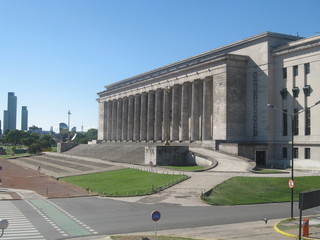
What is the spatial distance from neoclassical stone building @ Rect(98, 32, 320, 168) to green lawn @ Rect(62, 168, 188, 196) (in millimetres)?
20502

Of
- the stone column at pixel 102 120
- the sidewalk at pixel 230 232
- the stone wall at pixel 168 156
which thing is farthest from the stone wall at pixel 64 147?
the sidewalk at pixel 230 232

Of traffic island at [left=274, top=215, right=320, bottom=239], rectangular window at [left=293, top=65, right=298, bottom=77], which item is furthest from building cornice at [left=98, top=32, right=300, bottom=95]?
traffic island at [left=274, top=215, right=320, bottom=239]

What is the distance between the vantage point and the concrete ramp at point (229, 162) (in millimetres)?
56528

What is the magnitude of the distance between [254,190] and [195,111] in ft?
147

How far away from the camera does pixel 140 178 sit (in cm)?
5253

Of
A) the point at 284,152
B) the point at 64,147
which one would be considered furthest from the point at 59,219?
the point at 64,147

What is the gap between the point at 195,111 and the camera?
84.9m

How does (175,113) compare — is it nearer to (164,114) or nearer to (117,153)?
(164,114)

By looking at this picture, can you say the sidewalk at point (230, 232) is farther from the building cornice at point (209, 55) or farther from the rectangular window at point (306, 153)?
the building cornice at point (209, 55)

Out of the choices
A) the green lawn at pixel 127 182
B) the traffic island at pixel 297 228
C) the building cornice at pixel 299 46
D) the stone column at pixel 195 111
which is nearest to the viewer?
the traffic island at pixel 297 228

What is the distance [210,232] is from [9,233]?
12725 millimetres

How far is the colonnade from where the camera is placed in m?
82.8

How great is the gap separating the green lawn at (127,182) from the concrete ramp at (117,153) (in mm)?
14967

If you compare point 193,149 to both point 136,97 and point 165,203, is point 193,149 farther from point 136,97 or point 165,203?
point 136,97
